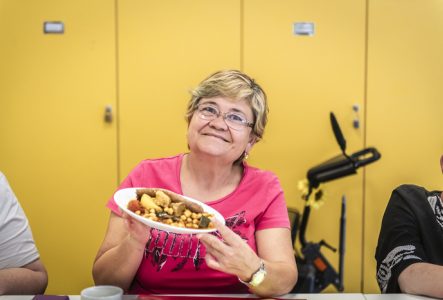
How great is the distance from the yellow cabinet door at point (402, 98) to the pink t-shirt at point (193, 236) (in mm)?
1665

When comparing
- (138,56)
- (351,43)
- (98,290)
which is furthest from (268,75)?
(98,290)

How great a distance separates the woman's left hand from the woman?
0.10 m

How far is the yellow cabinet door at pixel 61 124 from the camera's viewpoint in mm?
2859

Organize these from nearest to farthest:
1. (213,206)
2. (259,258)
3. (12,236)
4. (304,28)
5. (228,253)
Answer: (228,253) < (259,258) < (12,236) < (213,206) < (304,28)

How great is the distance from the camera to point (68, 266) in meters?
2.99

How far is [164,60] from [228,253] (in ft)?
6.54

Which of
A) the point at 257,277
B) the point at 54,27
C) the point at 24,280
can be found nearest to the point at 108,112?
the point at 54,27

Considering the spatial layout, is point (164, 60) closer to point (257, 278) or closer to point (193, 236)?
point (193, 236)

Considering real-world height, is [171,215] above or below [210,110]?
below

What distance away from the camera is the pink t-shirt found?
1.34 m

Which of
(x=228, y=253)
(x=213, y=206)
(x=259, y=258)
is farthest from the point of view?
(x=213, y=206)

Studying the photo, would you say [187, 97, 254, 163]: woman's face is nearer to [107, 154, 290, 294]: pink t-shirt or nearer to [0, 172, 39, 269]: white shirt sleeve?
[107, 154, 290, 294]: pink t-shirt

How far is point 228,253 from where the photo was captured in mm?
1088

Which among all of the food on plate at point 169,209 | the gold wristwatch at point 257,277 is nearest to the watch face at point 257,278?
the gold wristwatch at point 257,277
